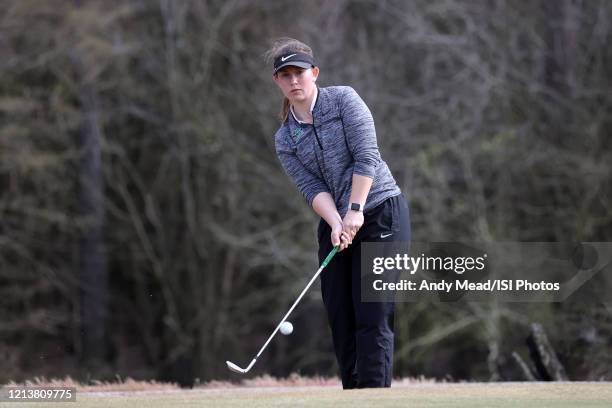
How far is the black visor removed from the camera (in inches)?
205

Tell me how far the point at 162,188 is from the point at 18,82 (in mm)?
2747

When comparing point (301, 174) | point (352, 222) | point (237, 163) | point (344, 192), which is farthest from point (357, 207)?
point (237, 163)

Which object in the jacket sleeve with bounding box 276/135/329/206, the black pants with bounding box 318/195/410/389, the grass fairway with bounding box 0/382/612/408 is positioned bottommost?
the grass fairway with bounding box 0/382/612/408

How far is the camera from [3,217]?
18469 mm

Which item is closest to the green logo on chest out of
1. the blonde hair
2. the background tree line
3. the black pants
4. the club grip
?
the blonde hair

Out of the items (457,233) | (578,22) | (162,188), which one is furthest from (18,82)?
(578,22)

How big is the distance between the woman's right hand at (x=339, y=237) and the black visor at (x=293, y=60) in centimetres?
70

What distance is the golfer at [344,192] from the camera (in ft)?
17.0

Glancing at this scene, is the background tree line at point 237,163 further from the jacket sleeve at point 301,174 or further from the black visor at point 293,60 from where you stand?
the black visor at point 293,60

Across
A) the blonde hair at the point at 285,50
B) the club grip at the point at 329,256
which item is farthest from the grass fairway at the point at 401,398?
the blonde hair at the point at 285,50

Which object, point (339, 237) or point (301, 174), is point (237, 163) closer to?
point (301, 174)

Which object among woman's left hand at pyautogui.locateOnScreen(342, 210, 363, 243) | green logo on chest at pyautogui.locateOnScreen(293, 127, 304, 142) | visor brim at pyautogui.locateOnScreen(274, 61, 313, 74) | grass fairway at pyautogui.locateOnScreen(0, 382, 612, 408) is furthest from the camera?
green logo on chest at pyautogui.locateOnScreen(293, 127, 304, 142)

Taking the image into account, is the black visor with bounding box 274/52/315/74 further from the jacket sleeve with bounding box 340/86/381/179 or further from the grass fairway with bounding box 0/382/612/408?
the grass fairway with bounding box 0/382/612/408

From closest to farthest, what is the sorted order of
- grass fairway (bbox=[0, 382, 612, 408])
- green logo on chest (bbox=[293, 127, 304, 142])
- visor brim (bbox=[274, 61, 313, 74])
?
grass fairway (bbox=[0, 382, 612, 408]), visor brim (bbox=[274, 61, 313, 74]), green logo on chest (bbox=[293, 127, 304, 142])
